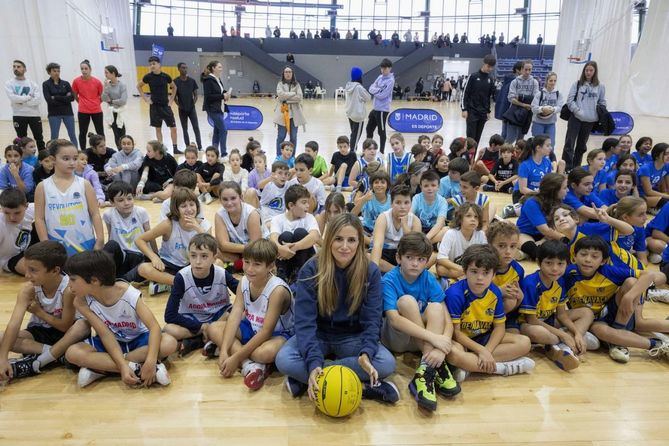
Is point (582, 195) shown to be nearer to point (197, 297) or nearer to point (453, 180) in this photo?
point (453, 180)

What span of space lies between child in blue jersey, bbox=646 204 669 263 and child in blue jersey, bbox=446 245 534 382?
99.0 inches

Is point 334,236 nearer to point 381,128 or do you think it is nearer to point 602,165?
point 602,165

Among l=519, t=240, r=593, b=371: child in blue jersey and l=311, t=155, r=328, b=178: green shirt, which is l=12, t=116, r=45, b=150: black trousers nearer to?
l=311, t=155, r=328, b=178: green shirt

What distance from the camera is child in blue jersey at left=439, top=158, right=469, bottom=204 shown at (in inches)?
198

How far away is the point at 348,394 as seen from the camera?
7.21 feet

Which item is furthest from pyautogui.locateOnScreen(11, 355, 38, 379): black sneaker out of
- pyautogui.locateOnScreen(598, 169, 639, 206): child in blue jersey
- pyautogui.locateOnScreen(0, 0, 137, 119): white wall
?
pyautogui.locateOnScreen(0, 0, 137, 119): white wall

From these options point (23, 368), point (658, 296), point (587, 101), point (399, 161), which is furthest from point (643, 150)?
point (23, 368)

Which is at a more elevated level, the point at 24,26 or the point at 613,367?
the point at 24,26

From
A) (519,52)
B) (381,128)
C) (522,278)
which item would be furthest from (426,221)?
(519,52)

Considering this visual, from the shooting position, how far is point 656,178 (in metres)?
5.50

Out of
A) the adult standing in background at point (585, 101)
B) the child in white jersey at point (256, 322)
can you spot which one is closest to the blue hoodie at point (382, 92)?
the adult standing in background at point (585, 101)

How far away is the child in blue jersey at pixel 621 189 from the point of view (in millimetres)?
4629

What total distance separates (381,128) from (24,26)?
10.6 m

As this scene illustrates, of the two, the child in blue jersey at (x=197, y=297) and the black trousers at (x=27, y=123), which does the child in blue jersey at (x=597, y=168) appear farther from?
the black trousers at (x=27, y=123)
